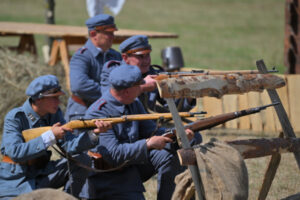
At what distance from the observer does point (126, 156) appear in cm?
461

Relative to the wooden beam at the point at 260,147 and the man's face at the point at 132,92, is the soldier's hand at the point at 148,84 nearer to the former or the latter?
the man's face at the point at 132,92

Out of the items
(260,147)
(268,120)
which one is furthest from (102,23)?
(268,120)

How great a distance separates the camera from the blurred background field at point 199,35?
9.50 meters

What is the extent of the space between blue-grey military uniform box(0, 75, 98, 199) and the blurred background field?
1.71 m

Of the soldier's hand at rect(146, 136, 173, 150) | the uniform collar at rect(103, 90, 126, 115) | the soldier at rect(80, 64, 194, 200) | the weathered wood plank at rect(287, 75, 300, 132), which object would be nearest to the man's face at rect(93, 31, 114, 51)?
the soldier at rect(80, 64, 194, 200)

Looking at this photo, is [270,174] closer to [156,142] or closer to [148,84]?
[156,142]

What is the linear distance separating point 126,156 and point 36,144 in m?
0.78

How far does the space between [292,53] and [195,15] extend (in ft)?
90.1

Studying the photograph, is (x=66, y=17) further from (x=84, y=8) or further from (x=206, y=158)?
(x=206, y=158)

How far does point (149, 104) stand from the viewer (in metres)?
6.38

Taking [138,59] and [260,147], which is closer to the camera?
[260,147]

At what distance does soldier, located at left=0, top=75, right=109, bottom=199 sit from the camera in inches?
179

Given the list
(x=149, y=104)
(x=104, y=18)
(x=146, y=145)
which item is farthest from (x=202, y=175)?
(x=104, y=18)

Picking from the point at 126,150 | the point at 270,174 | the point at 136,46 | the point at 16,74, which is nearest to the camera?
the point at 126,150
